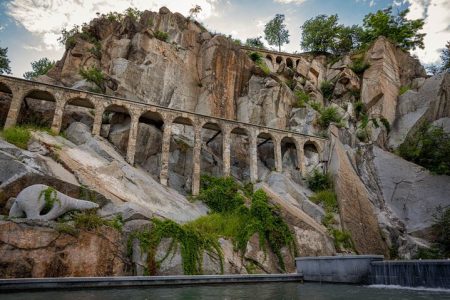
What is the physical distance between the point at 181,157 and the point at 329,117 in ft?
51.2

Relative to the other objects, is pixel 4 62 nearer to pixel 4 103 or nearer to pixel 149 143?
pixel 4 103

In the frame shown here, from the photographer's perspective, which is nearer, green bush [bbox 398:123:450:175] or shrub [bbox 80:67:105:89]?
green bush [bbox 398:123:450:175]

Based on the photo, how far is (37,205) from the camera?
447 inches

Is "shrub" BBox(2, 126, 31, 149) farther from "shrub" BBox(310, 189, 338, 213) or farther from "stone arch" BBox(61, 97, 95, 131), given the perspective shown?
"shrub" BBox(310, 189, 338, 213)

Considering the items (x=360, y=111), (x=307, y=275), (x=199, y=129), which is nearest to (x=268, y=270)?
(x=307, y=275)

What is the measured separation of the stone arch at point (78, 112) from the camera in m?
23.8

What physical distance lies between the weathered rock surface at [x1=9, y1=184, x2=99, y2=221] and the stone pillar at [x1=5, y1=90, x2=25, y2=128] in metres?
11.7

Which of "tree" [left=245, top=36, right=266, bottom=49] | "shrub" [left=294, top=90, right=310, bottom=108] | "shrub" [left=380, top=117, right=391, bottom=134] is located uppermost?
"tree" [left=245, top=36, right=266, bottom=49]

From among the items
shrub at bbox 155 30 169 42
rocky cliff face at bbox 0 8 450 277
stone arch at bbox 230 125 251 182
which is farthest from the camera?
shrub at bbox 155 30 169 42

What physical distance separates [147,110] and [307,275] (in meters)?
17.7

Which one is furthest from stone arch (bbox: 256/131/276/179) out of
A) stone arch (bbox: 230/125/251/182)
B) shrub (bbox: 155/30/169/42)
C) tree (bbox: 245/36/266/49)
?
tree (bbox: 245/36/266/49)

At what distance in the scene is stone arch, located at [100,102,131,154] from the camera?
951 inches

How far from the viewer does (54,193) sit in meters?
12.0

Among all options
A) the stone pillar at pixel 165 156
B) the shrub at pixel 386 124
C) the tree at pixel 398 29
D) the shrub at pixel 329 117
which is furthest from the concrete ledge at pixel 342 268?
the tree at pixel 398 29
